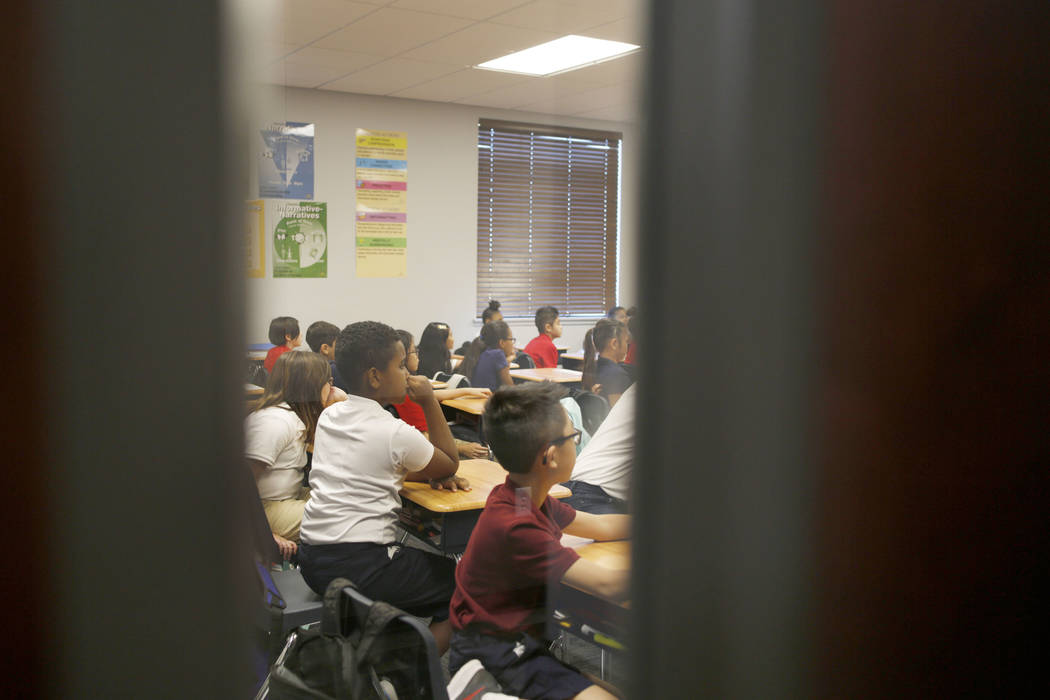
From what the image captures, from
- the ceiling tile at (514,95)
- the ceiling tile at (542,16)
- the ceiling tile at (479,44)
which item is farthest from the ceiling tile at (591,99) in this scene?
the ceiling tile at (542,16)

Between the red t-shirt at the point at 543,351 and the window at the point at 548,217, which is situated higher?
the window at the point at 548,217

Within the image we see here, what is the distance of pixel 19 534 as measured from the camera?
307mm

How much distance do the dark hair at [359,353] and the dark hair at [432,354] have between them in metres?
0.32

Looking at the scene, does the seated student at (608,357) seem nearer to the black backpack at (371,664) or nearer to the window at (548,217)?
the window at (548,217)

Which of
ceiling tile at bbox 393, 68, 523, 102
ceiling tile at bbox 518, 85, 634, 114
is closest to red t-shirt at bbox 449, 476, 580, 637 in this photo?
ceiling tile at bbox 518, 85, 634, 114

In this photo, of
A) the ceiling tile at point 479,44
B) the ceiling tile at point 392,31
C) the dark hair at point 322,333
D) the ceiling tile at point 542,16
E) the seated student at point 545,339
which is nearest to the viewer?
the dark hair at point 322,333

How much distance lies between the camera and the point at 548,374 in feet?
7.82

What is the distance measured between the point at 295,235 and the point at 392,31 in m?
4.36

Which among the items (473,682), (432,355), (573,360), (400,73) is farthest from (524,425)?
(400,73)

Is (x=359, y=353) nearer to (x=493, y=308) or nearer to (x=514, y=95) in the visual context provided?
(x=493, y=308)

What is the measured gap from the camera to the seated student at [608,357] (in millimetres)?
620

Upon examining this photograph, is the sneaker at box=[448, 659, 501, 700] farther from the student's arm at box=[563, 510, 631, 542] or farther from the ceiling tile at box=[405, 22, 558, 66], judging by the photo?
the ceiling tile at box=[405, 22, 558, 66]

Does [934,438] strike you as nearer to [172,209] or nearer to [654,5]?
[654,5]

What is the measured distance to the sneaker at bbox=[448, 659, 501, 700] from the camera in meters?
1.91
